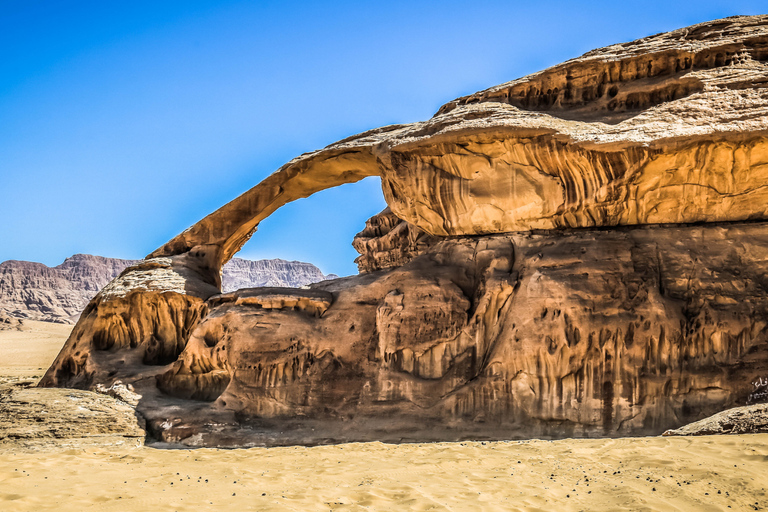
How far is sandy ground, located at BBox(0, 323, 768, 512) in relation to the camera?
5.44 metres

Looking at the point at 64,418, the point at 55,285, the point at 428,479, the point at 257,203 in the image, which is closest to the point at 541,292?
the point at 428,479

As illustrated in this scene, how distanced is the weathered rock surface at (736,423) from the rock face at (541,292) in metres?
1.90

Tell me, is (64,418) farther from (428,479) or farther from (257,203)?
(428,479)

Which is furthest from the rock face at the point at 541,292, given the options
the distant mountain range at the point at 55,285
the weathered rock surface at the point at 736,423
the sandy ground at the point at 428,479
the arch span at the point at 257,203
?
the distant mountain range at the point at 55,285

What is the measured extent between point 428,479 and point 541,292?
4962 mm

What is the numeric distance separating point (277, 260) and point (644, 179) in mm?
101335

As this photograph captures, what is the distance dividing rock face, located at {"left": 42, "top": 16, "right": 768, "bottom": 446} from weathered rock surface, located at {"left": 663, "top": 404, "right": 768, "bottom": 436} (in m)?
1.90

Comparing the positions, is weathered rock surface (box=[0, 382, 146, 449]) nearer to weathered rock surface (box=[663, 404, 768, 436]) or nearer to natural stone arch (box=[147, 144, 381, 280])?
natural stone arch (box=[147, 144, 381, 280])

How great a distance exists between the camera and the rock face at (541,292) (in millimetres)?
9859

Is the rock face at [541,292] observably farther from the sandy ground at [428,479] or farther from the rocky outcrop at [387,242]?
the rocky outcrop at [387,242]

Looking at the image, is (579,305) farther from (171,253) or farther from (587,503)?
(171,253)

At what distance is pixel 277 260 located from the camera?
10950 centimetres

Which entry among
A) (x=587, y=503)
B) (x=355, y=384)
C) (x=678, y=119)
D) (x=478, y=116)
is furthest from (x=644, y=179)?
(x=587, y=503)

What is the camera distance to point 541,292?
419 inches
